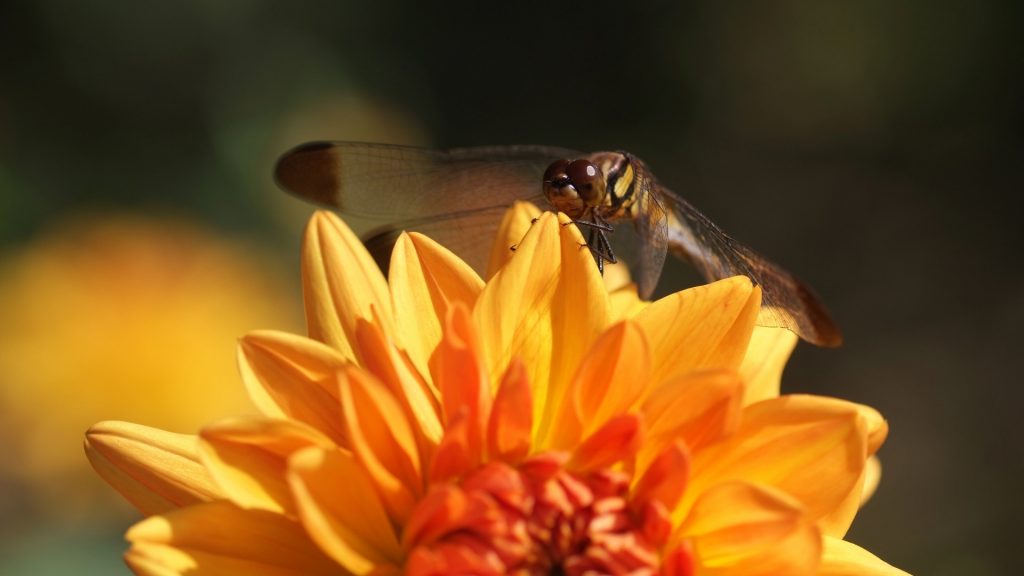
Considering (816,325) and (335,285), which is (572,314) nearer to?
(335,285)

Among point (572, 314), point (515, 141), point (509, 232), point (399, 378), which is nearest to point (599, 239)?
point (509, 232)

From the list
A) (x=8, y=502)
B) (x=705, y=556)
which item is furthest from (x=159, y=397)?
(x=705, y=556)

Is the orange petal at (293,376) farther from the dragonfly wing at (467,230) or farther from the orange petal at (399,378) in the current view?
the dragonfly wing at (467,230)

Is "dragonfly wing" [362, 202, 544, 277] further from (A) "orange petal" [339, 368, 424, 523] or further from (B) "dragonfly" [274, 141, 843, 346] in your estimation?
(A) "orange petal" [339, 368, 424, 523]

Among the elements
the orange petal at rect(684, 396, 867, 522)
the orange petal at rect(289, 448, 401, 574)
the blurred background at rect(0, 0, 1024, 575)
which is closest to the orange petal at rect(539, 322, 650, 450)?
the orange petal at rect(684, 396, 867, 522)

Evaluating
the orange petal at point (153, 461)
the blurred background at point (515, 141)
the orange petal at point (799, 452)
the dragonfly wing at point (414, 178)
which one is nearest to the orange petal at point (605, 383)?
the orange petal at point (799, 452)

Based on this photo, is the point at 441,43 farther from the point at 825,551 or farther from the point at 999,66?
the point at 825,551

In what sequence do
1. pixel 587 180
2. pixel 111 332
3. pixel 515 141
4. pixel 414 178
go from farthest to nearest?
pixel 515 141
pixel 111 332
pixel 414 178
pixel 587 180
